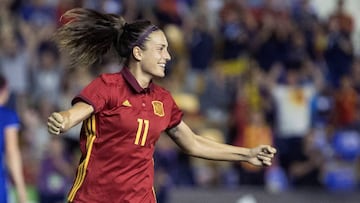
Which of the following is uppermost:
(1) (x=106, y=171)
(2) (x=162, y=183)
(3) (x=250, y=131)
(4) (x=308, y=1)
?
(4) (x=308, y=1)

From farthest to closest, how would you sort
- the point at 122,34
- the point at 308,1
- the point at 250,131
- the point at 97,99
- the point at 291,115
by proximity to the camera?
the point at 308,1
the point at 291,115
the point at 250,131
the point at 122,34
the point at 97,99

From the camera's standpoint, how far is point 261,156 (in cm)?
657

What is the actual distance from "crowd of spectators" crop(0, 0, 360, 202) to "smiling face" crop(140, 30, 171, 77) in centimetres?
587

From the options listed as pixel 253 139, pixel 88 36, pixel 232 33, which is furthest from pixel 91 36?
pixel 232 33

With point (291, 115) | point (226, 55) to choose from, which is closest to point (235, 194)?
point (291, 115)

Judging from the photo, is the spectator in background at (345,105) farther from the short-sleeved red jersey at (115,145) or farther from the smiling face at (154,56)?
the short-sleeved red jersey at (115,145)

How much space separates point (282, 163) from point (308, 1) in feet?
13.7

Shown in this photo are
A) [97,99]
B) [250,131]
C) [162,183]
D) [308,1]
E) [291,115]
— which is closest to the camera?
[97,99]

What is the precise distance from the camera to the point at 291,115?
14383 millimetres

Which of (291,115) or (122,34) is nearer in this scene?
(122,34)

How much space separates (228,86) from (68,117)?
8.93 metres

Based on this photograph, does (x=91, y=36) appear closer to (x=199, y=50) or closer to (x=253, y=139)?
(x=253, y=139)

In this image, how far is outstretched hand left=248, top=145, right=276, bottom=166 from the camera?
21.4ft

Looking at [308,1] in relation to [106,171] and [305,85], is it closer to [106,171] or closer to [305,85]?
[305,85]
